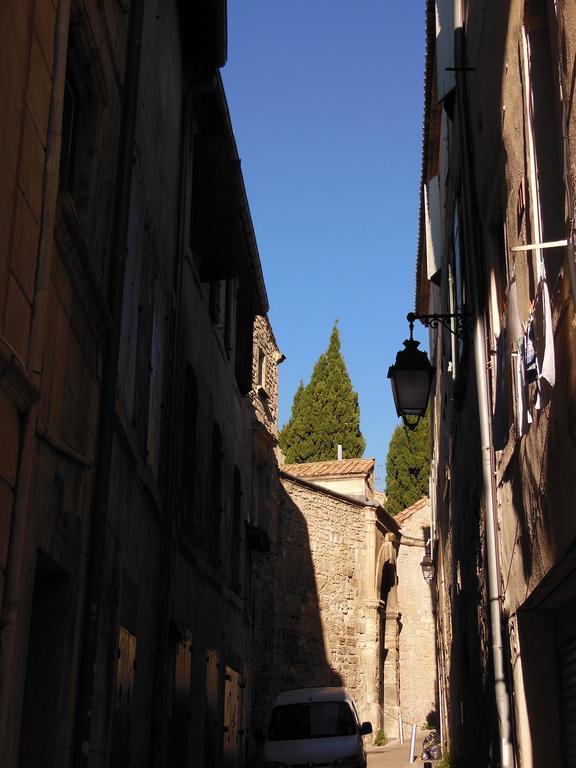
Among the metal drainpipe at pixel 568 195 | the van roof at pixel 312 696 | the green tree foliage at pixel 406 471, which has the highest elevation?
the green tree foliage at pixel 406 471

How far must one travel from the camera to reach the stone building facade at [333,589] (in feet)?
78.9

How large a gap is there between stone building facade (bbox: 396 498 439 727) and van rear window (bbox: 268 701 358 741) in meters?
19.4

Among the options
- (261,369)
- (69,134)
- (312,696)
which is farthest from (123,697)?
(261,369)

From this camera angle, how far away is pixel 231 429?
1527 centimetres

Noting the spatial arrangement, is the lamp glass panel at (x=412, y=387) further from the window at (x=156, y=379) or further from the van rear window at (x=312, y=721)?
the van rear window at (x=312, y=721)

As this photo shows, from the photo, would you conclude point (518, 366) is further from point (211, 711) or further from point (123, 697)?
point (211, 711)

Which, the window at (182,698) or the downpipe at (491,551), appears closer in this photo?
the downpipe at (491,551)

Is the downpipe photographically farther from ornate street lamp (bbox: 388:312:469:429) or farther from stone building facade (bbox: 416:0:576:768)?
ornate street lamp (bbox: 388:312:469:429)

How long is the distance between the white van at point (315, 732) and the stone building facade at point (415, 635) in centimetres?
1920

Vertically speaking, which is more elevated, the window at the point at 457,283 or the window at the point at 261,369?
the window at the point at 261,369

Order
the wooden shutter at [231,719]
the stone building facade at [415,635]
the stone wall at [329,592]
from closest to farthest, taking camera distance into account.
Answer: the wooden shutter at [231,719], the stone wall at [329,592], the stone building facade at [415,635]

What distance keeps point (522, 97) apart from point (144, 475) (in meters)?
4.27

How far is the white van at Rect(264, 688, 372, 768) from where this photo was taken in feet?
40.5

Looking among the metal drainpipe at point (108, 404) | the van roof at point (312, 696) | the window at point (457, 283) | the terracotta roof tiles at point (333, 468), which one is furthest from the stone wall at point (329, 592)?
the metal drainpipe at point (108, 404)
